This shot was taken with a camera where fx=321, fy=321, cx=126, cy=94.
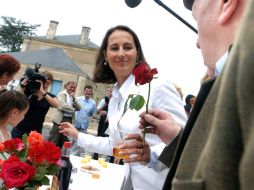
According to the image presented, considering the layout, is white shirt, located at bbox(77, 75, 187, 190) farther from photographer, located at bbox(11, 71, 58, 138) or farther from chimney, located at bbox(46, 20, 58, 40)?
chimney, located at bbox(46, 20, 58, 40)

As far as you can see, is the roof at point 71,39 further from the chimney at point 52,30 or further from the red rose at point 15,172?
the red rose at point 15,172

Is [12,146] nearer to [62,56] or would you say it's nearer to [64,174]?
[64,174]

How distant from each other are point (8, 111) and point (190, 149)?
2.74 meters

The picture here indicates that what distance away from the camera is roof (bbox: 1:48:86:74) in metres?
34.1

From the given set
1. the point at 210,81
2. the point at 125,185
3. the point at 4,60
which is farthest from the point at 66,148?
the point at 210,81

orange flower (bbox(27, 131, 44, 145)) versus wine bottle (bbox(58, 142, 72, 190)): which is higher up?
orange flower (bbox(27, 131, 44, 145))

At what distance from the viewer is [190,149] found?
51cm

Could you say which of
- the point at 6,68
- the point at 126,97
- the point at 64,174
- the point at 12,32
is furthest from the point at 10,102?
the point at 12,32

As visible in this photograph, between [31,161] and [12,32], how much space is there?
6291cm

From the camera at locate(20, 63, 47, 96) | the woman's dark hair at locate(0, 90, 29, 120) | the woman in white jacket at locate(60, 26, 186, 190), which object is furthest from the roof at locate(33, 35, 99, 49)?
the woman in white jacket at locate(60, 26, 186, 190)

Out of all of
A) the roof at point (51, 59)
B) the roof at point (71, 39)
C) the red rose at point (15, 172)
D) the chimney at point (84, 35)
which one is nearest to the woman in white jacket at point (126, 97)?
the red rose at point (15, 172)

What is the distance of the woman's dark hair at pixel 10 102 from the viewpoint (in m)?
2.95

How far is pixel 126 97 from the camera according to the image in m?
2.09

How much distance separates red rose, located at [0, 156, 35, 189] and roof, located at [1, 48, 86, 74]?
1282 inches
